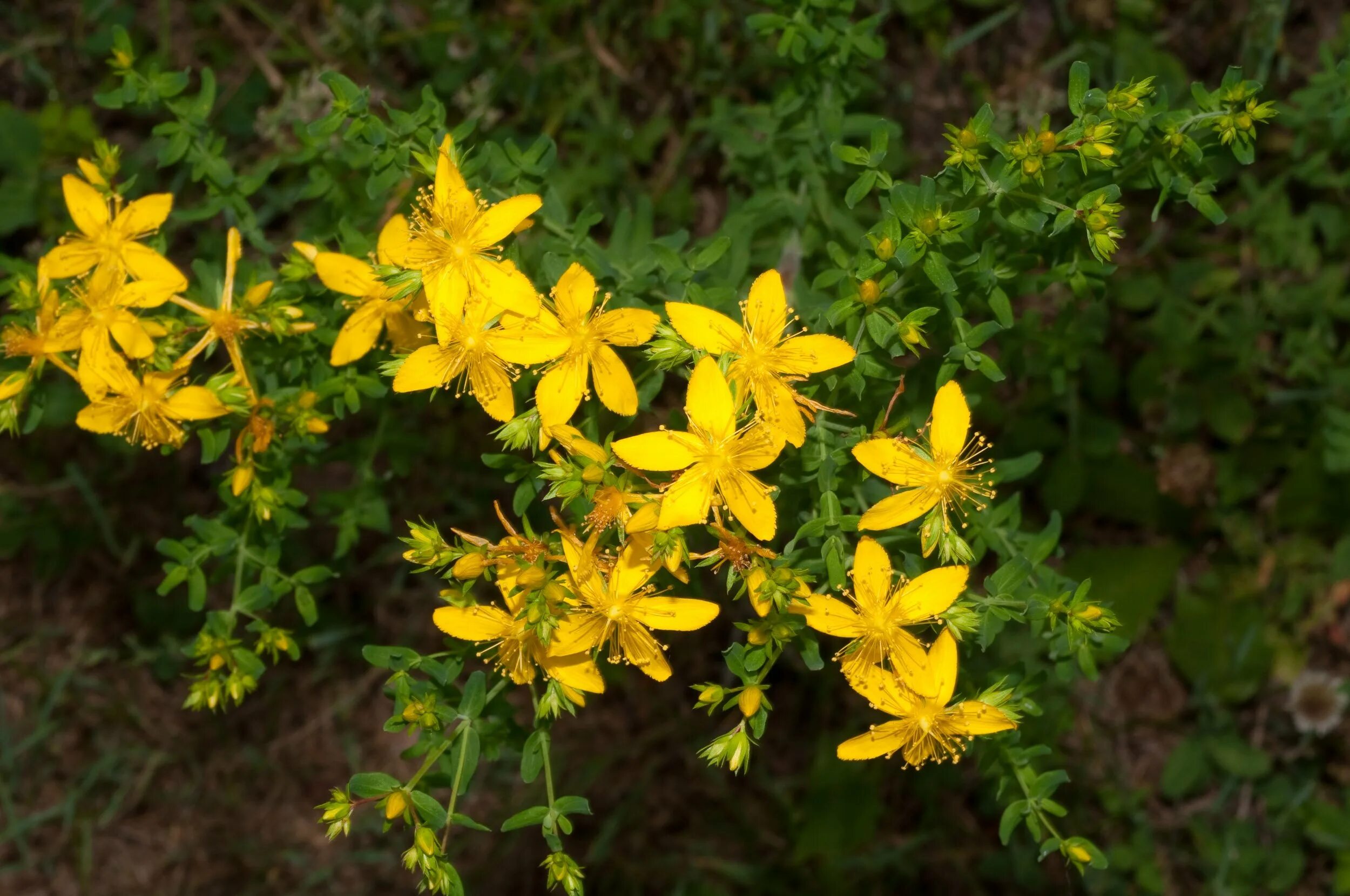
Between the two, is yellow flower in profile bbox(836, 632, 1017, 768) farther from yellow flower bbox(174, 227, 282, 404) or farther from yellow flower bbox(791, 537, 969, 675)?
yellow flower bbox(174, 227, 282, 404)

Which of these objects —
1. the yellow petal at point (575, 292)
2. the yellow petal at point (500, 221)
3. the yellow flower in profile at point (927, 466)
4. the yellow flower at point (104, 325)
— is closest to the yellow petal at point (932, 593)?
the yellow flower in profile at point (927, 466)

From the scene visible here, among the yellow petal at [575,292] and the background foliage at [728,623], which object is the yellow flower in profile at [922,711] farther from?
the background foliage at [728,623]

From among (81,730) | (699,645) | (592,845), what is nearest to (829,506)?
(699,645)

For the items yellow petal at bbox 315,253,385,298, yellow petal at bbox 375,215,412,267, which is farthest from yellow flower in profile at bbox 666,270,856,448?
yellow petal at bbox 315,253,385,298

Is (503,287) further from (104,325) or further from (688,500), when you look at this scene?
(104,325)

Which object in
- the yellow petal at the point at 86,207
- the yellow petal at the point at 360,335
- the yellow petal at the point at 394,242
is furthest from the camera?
the yellow petal at the point at 86,207

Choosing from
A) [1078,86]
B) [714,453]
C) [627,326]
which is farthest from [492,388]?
[1078,86]

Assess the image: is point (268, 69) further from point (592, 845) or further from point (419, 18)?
point (592, 845)
